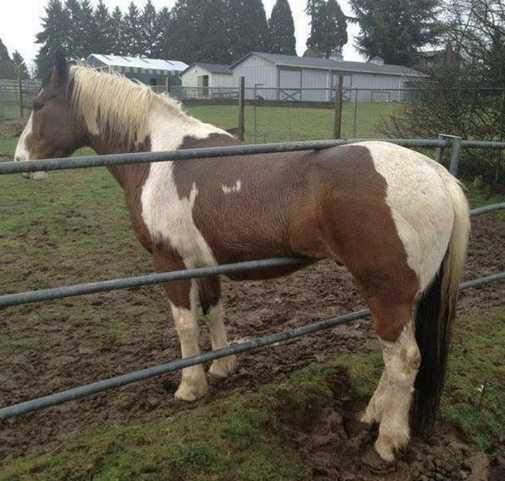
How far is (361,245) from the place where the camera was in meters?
2.11

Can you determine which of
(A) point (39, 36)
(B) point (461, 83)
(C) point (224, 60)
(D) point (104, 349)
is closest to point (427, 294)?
(D) point (104, 349)

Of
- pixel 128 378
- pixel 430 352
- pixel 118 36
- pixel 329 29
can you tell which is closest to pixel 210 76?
pixel 329 29

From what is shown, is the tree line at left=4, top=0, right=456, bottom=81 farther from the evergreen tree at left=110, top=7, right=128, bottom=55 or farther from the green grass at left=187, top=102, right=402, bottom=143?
the green grass at left=187, top=102, right=402, bottom=143

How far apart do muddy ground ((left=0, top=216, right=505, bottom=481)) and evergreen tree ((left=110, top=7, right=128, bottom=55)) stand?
214 ft

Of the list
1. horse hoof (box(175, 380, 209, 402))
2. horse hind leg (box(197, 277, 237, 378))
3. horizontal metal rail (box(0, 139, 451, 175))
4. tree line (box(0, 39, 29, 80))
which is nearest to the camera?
horizontal metal rail (box(0, 139, 451, 175))

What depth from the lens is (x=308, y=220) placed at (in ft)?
7.23

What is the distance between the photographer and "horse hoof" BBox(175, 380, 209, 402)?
2904 mm

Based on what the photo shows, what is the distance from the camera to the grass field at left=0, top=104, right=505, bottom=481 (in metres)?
2.24

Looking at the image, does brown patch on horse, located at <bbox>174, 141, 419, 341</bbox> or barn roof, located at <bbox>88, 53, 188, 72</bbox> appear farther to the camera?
barn roof, located at <bbox>88, 53, 188, 72</bbox>

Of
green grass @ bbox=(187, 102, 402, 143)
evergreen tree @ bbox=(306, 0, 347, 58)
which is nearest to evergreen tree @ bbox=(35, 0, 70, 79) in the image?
evergreen tree @ bbox=(306, 0, 347, 58)

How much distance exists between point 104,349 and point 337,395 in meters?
1.69

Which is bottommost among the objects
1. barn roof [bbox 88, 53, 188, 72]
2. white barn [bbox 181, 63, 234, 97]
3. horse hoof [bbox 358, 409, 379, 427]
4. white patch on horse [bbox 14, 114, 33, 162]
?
horse hoof [bbox 358, 409, 379, 427]

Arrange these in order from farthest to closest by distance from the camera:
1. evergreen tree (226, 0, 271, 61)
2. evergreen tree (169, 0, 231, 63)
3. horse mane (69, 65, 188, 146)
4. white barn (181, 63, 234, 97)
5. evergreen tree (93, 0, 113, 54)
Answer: evergreen tree (93, 0, 113, 54), evergreen tree (226, 0, 271, 61), evergreen tree (169, 0, 231, 63), white barn (181, 63, 234, 97), horse mane (69, 65, 188, 146)

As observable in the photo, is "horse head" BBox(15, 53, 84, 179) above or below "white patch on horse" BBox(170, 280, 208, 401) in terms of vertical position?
above
